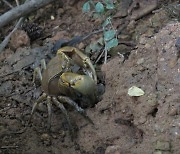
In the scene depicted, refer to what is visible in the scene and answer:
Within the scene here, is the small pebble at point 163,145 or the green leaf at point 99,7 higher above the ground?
the green leaf at point 99,7

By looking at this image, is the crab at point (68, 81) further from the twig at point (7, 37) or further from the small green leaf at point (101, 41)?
the twig at point (7, 37)

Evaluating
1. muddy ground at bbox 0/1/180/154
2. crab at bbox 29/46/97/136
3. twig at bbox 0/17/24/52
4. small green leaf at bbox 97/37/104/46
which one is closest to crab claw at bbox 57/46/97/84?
crab at bbox 29/46/97/136

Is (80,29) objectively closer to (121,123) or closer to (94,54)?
(94,54)

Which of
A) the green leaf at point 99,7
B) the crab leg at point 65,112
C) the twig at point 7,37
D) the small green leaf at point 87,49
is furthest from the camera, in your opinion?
the twig at point 7,37

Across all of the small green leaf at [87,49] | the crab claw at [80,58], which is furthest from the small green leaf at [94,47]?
the crab claw at [80,58]

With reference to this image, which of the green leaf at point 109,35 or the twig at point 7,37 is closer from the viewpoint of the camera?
the green leaf at point 109,35

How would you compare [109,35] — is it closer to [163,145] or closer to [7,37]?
[7,37]
